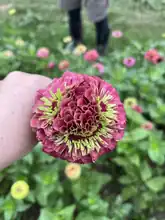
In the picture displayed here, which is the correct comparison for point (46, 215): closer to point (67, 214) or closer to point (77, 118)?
point (67, 214)

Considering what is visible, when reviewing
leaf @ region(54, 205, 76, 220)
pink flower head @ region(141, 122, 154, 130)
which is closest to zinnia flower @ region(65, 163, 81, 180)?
leaf @ region(54, 205, 76, 220)

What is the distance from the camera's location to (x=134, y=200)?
137cm

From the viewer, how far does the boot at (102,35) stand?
7.28 feet

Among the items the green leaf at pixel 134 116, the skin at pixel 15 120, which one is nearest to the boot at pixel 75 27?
the green leaf at pixel 134 116

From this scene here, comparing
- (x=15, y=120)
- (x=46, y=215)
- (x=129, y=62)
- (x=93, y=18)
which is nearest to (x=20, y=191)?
(x=46, y=215)

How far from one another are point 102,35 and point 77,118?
177cm

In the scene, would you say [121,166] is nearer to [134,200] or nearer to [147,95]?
[134,200]

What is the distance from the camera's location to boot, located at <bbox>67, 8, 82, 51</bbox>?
225 centimetres

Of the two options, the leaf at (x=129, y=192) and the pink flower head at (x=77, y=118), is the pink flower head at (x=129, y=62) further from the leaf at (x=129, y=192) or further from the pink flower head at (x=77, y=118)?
the pink flower head at (x=77, y=118)

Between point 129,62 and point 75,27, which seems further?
point 75,27

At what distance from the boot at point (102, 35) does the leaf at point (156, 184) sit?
4.06 feet

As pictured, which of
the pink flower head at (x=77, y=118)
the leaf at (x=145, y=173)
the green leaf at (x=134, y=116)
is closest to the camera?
the pink flower head at (x=77, y=118)

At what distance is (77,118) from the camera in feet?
2.00

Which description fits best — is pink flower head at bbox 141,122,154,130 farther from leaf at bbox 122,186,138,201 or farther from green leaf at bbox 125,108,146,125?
A: leaf at bbox 122,186,138,201
